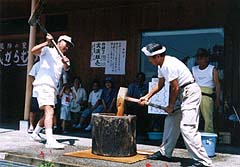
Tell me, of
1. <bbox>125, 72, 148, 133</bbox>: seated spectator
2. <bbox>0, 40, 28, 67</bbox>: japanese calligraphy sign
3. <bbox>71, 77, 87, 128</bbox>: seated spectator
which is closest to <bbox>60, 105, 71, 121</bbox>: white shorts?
<bbox>71, 77, 87, 128</bbox>: seated spectator

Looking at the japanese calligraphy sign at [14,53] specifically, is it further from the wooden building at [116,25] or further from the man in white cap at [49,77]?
the man in white cap at [49,77]

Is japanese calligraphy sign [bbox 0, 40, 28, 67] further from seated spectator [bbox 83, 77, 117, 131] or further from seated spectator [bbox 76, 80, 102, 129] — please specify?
seated spectator [bbox 83, 77, 117, 131]

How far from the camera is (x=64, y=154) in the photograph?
249 inches

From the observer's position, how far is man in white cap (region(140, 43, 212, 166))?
548cm

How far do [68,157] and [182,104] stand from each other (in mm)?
1942

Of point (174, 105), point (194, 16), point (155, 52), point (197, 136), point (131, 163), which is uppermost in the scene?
point (194, 16)

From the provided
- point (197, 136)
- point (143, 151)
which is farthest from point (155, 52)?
point (143, 151)

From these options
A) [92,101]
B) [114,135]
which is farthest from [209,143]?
[92,101]

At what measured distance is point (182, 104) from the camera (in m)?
5.69

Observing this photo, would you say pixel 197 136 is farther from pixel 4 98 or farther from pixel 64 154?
pixel 4 98

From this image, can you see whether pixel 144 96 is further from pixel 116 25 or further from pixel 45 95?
pixel 116 25

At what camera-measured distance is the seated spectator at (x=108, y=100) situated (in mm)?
9703

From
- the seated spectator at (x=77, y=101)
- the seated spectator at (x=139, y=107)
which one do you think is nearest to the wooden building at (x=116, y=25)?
the seated spectator at (x=77, y=101)

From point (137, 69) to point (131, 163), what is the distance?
4483mm
